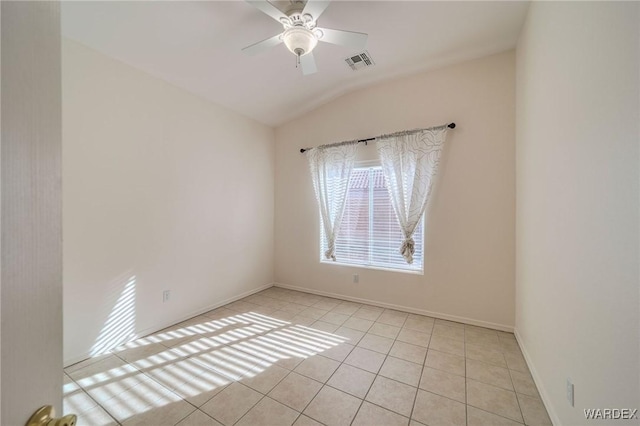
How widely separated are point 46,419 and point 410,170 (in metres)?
3.17

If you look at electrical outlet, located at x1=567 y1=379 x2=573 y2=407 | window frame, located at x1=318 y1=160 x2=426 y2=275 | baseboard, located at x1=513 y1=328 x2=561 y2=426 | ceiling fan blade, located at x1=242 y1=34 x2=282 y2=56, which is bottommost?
baseboard, located at x1=513 y1=328 x2=561 y2=426

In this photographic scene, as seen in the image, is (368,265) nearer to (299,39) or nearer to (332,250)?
(332,250)

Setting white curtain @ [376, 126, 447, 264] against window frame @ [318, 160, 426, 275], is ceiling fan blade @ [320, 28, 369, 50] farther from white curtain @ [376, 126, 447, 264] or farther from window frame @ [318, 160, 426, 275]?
window frame @ [318, 160, 426, 275]

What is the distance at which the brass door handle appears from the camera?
1.49 feet

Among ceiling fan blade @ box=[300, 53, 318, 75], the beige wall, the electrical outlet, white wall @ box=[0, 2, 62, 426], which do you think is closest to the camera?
white wall @ box=[0, 2, 62, 426]

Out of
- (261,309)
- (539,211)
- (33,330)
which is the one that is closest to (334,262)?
(261,309)

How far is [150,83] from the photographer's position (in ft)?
8.48

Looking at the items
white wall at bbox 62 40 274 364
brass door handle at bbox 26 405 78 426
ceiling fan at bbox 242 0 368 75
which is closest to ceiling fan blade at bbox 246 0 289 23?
ceiling fan at bbox 242 0 368 75

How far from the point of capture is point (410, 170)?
9.84 ft

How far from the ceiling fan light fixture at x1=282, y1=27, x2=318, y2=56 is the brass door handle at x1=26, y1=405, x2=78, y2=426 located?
7.42 feet

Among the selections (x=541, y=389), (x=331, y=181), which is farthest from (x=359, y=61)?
(x=541, y=389)

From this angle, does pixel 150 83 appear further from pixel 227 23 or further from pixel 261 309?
pixel 261 309

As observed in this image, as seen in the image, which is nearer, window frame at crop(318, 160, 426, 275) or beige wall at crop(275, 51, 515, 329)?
beige wall at crop(275, 51, 515, 329)

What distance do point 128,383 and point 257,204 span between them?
2.59 metres
